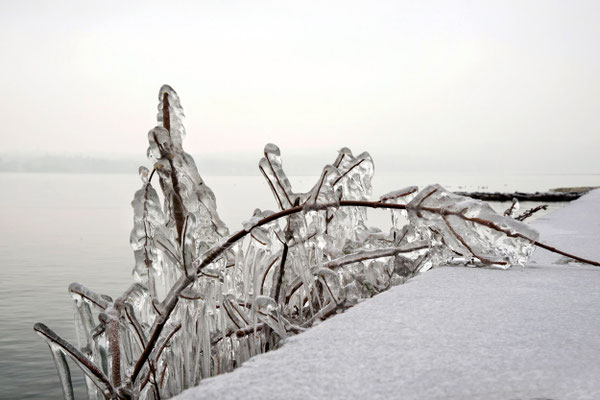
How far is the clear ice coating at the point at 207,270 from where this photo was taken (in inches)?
37.8

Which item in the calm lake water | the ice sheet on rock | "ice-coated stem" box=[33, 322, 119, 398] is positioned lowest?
the calm lake water

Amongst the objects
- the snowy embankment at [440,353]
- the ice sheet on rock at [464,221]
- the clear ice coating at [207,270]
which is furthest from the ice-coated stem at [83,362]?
the ice sheet on rock at [464,221]

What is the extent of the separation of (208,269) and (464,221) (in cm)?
61

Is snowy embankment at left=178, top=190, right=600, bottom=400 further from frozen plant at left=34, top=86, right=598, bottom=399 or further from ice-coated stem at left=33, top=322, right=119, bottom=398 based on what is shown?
ice-coated stem at left=33, top=322, right=119, bottom=398

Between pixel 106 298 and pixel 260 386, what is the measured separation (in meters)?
0.64

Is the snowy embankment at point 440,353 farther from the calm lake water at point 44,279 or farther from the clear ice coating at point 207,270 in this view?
the calm lake water at point 44,279

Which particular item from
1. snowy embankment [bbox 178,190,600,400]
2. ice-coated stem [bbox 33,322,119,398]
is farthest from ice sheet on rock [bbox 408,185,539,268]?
ice-coated stem [bbox 33,322,119,398]

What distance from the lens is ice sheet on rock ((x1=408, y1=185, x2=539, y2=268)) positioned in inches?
47.6

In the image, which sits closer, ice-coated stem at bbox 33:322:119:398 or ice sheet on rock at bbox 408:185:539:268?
ice-coated stem at bbox 33:322:119:398

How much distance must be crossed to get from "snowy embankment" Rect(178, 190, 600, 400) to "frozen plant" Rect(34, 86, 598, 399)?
7.0 inches

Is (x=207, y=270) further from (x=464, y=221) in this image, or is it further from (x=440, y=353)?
(x=464, y=221)

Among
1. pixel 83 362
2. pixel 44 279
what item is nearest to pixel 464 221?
pixel 83 362

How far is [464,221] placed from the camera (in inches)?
47.9

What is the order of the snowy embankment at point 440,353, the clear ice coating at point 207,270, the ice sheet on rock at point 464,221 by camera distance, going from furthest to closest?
the ice sheet on rock at point 464,221, the clear ice coating at point 207,270, the snowy embankment at point 440,353
